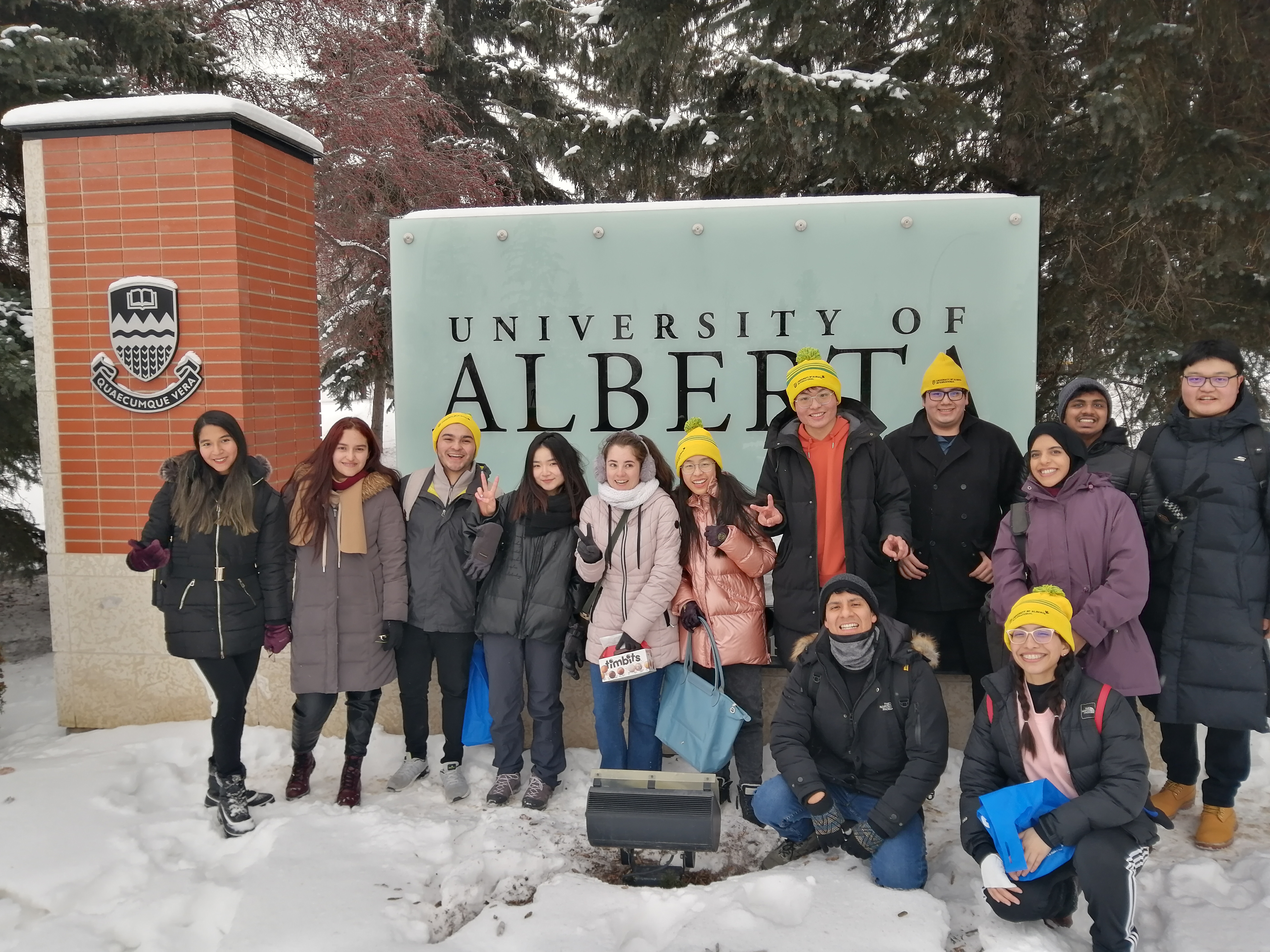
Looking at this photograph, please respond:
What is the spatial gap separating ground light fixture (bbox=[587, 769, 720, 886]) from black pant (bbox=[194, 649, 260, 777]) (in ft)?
4.83

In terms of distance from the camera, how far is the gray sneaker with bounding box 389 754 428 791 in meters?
3.66

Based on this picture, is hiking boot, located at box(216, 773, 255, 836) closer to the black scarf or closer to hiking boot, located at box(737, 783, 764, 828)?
the black scarf

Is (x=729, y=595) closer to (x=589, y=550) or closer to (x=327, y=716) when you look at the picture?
(x=589, y=550)

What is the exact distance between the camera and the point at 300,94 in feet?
36.8

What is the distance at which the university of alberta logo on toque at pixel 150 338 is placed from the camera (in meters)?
4.35

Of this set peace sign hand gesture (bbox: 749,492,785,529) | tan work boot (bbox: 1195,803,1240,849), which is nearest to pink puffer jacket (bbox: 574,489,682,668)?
peace sign hand gesture (bbox: 749,492,785,529)

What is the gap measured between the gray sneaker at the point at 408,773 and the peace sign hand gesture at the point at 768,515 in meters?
1.81

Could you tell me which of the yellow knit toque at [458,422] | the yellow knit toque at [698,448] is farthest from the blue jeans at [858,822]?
the yellow knit toque at [458,422]

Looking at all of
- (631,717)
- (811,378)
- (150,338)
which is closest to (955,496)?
(811,378)

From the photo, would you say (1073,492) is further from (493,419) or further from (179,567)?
(179,567)

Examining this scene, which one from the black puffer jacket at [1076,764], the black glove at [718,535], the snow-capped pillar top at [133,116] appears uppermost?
the snow-capped pillar top at [133,116]

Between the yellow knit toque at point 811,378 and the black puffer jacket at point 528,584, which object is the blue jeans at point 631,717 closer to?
the black puffer jacket at point 528,584

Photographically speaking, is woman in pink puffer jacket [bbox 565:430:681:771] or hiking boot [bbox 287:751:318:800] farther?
hiking boot [bbox 287:751:318:800]

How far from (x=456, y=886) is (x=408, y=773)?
0.88 meters
